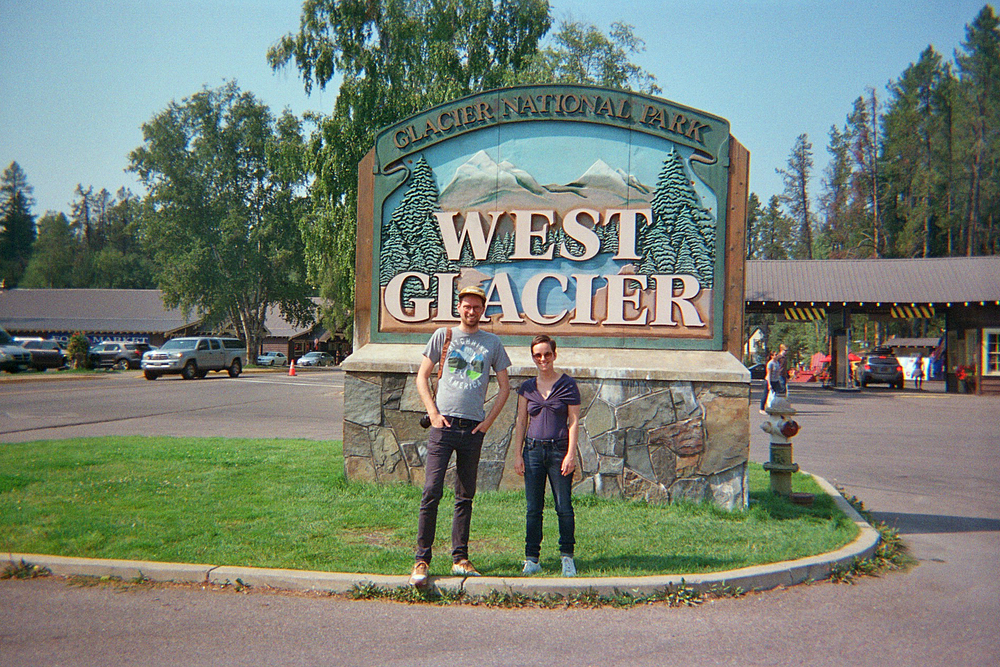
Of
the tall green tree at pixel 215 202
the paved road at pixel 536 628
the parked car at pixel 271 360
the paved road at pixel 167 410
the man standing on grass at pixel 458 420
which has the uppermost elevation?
the tall green tree at pixel 215 202

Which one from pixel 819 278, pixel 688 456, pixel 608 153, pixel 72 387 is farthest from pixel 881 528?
pixel 819 278

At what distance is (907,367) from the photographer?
45.1 meters

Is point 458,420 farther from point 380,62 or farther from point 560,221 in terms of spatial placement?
point 380,62

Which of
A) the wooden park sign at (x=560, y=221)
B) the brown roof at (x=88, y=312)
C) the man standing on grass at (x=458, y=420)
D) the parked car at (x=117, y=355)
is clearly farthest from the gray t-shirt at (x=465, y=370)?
the brown roof at (x=88, y=312)

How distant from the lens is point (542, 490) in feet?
17.5

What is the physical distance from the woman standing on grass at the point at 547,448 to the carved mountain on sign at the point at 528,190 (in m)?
3.17

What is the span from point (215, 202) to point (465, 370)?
47.4 meters

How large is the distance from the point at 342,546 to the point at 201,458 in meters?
4.40

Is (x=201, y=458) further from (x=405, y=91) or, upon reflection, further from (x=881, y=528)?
(x=405, y=91)

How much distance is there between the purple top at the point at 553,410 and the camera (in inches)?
208

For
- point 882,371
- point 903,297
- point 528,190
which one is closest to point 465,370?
point 528,190

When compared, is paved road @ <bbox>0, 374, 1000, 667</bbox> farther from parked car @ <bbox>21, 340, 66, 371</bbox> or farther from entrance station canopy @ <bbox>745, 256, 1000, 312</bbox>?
parked car @ <bbox>21, 340, 66, 371</bbox>

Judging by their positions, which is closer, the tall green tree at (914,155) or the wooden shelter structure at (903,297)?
the wooden shelter structure at (903,297)

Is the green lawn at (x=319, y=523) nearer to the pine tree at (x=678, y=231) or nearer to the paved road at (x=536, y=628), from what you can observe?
the paved road at (x=536, y=628)
